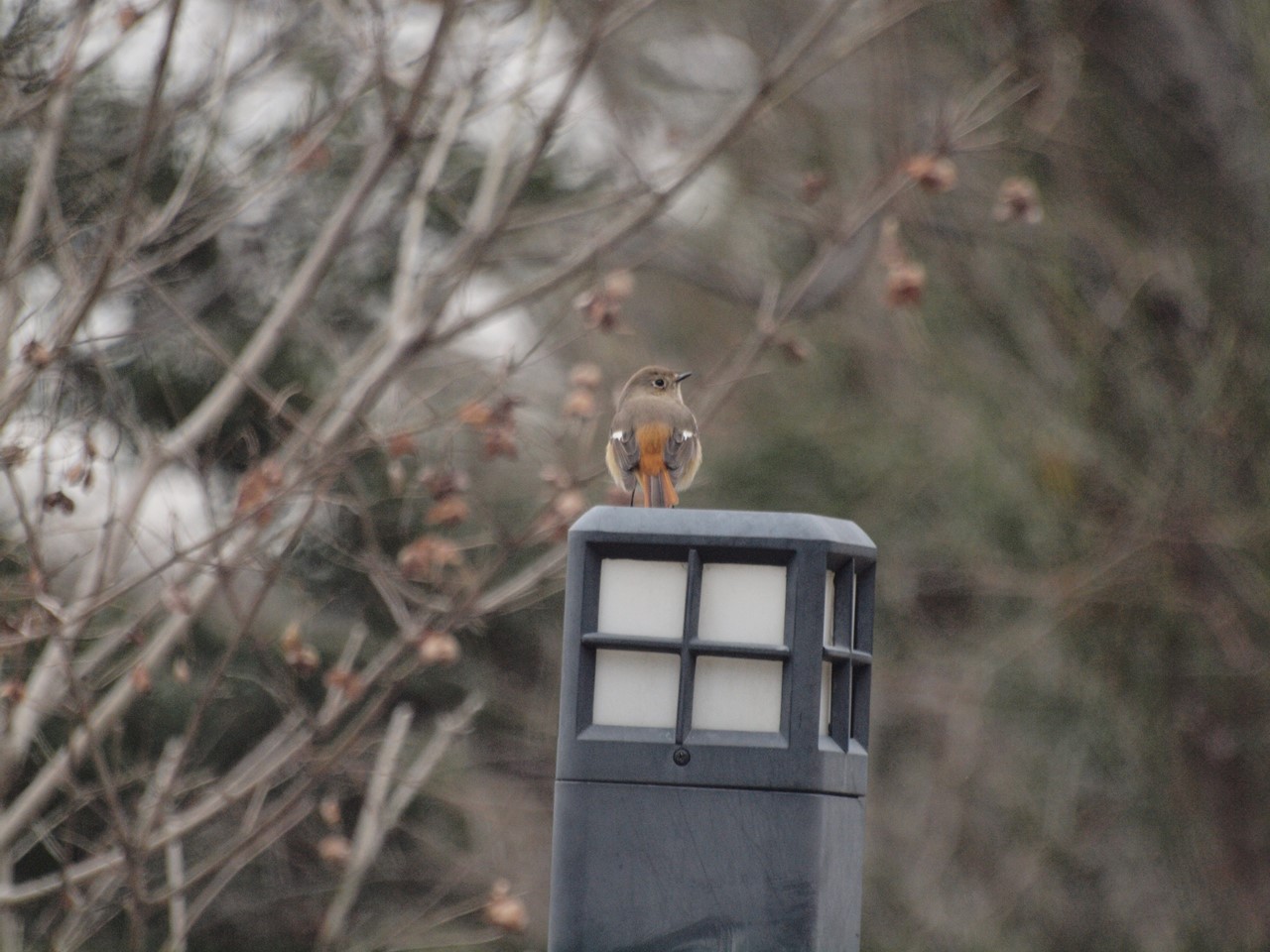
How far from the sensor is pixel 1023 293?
8.92 metres

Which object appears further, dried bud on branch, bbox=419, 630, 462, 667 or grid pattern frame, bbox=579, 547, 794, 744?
dried bud on branch, bbox=419, 630, 462, 667

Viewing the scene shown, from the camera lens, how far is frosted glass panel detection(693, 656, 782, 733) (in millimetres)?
2162

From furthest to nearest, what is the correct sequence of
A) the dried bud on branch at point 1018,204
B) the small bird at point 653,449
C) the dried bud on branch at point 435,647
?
the dried bud on branch at point 1018,204 → the dried bud on branch at point 435,647 → the small bird at point 653,449

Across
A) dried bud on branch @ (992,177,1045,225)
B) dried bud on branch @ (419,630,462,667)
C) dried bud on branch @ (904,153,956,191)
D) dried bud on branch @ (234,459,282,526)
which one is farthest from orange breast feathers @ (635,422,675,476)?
dried bud on branch @ (992,177,1045,225)

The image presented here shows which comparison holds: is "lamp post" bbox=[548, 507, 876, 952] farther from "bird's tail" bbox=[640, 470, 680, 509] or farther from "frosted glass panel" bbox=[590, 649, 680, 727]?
"bird's tail" bbox=[640, 470, 680, 509]

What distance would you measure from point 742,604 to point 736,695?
12 cm

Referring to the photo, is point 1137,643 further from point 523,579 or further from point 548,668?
point 523,579

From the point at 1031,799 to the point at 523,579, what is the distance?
4941 mm

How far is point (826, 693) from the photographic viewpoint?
2.26 m

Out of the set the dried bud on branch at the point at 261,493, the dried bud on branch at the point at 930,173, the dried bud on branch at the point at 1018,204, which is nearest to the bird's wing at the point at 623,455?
the dried bud on branch at the point at 261,493

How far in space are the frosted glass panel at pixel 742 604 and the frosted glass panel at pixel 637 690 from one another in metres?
0.07

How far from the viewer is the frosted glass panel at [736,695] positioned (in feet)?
7.09

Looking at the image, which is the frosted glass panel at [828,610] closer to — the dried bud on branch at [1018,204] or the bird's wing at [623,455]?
the bird's wing at [623,455]

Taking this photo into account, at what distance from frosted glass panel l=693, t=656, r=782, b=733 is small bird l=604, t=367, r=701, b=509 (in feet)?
5.32
